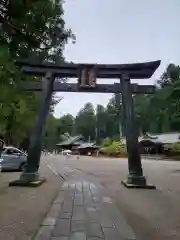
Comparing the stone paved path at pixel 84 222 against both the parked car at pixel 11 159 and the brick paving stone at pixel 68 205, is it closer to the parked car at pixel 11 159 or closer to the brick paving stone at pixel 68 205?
the brick paving stone at pixel 68 205

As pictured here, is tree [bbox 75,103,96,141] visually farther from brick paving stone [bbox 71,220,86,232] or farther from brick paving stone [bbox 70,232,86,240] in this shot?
brick paving stone [bbox 70,232,86,240]

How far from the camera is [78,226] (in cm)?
Result: 666

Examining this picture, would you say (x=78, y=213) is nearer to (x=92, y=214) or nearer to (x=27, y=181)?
(x=92, y=214)

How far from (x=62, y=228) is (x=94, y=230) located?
577 millimetres

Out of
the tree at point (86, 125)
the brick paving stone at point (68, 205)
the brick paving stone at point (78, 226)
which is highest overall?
the tree at point (86, 125)

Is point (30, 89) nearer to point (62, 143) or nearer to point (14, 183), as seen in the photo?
point (14, 183)

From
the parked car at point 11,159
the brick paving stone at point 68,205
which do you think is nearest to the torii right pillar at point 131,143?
the brick paving stone at point 68,205

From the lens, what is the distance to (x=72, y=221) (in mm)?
7086

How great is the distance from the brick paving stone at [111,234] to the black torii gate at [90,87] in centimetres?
735

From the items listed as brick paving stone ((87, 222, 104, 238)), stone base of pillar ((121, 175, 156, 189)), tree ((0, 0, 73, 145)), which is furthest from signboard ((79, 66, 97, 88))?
brick paving stone ((87, 222, 104, 238))

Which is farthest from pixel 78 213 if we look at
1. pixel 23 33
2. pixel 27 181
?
pixel 27 181

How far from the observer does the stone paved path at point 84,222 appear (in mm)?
6043

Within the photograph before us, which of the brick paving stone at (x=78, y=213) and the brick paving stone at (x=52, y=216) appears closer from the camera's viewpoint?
the brick paving stone at (x=52, y=216)

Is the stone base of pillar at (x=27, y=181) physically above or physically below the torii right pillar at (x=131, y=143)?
below
